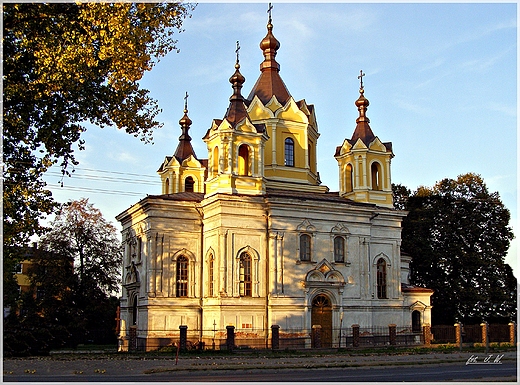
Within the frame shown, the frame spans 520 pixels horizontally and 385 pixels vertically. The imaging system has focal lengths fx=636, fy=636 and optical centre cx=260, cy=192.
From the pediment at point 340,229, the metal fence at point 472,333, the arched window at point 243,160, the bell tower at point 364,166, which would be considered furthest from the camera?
the bell tower at point 364,166

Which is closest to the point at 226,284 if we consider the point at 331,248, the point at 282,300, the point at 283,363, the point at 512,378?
the point at 282,300

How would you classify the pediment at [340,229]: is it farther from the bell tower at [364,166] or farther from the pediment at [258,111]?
the pediment at [258,111]

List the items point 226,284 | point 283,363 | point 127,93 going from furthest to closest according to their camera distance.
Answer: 1. point 226,284
2. point 283,363
3. point 127,93

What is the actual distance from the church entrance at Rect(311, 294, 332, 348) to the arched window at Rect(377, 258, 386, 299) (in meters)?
3.80

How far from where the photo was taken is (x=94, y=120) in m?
18.6

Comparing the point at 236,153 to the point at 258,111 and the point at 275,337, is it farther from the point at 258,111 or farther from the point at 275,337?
the point at 275,337

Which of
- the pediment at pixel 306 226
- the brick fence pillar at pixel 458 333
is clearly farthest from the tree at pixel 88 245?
the brick fence pillar at pixel 458 333

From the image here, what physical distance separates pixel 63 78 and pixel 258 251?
720 inches

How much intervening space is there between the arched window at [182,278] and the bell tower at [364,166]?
11307 millimetres

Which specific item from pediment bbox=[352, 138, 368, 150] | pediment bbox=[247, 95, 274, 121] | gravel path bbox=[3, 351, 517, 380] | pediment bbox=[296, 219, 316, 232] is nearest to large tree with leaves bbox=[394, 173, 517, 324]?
pediment bbox=[352, 138, 368, 150]

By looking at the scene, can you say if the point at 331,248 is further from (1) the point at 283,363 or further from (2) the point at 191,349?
(1) the point at 283,363

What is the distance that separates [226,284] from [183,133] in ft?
54.3

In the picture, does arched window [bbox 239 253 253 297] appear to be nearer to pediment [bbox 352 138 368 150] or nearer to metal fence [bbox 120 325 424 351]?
metal fence [bbox 120 325 424 351]

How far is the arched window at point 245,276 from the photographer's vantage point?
107ft
